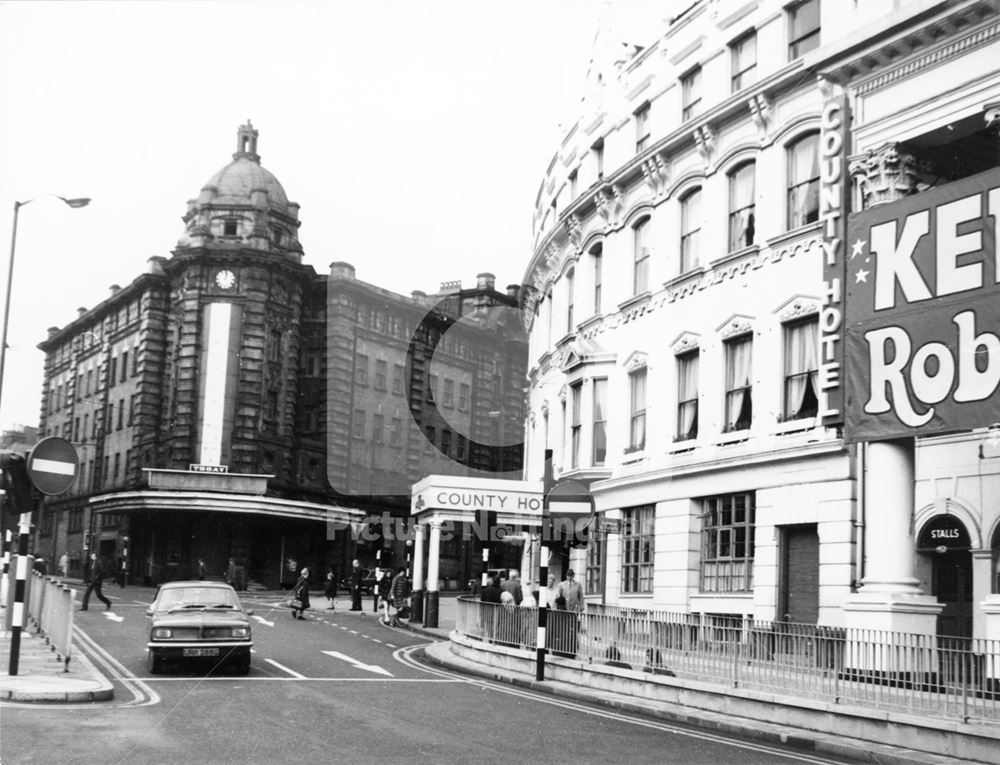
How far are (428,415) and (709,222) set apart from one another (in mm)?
48337

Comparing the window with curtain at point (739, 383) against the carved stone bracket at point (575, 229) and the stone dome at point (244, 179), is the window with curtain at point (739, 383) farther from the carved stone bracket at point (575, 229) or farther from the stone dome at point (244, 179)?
the stone dome at point (244, 179)

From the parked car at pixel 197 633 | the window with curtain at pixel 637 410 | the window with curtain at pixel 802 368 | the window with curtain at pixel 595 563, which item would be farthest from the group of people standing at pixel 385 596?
the window with curtain at pixel 802 368

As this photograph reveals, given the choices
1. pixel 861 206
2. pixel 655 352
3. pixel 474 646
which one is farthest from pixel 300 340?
pixel 861 206

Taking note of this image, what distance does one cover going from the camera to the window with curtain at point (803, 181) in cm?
2430

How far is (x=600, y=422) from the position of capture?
3200cm

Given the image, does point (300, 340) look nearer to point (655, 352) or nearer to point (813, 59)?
point (655, 352)

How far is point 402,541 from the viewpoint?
72500 mm

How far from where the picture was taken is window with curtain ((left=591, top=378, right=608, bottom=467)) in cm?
3192

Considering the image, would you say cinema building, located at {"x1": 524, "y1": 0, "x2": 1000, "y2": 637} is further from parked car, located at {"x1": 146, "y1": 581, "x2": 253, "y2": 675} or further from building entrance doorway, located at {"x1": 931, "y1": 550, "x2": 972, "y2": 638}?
parked car, located at {"x1": 146, "y1": 581, "x2": 253, "y2": 675}

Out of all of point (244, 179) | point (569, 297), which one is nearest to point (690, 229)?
point (569, 297)

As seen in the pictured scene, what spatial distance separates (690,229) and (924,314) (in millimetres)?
10949

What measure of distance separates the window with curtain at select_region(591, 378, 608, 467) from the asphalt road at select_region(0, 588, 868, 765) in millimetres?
11099

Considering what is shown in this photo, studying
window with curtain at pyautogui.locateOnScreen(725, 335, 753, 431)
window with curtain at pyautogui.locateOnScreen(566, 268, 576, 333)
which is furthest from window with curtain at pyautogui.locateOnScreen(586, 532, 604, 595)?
window with curtain at pyautogui.locateOnScreen(566, 268, 576, 333)

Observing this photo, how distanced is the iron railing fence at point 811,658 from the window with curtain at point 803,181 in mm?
9806
